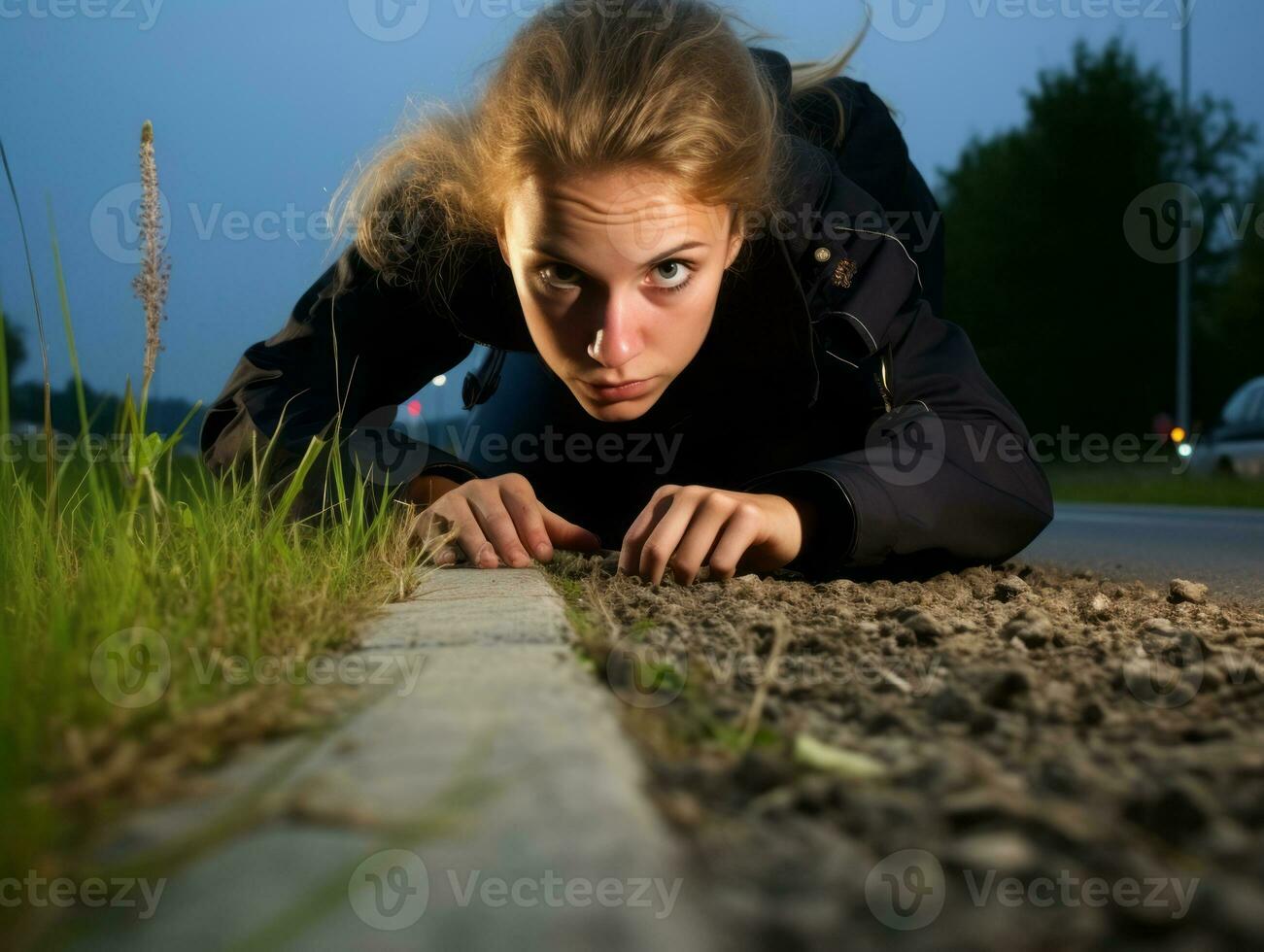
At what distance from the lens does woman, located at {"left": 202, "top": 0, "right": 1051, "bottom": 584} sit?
2.71 meters

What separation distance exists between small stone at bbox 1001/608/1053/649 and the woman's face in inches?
46.0

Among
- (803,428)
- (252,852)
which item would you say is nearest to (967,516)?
(803,428)

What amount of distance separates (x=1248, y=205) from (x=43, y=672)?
23998mm

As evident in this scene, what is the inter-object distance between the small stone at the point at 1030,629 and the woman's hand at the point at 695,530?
600 millimetres

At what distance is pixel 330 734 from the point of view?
3.49 ft

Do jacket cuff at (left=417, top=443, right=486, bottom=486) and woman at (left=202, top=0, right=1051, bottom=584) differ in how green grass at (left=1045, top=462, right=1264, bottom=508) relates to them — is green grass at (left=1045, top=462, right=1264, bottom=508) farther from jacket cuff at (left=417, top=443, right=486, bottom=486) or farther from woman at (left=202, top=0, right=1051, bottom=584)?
jacket cuff at (left=417, top=443, right=486, bottom=486)

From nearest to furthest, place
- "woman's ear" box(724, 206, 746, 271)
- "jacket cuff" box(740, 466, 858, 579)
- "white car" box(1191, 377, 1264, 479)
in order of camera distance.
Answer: "jacket cuff" box(740, 466, 858, 579), "woman's ear" box(724, 206, 746, 271), "white car" box(1191, 377, 1264, 479)

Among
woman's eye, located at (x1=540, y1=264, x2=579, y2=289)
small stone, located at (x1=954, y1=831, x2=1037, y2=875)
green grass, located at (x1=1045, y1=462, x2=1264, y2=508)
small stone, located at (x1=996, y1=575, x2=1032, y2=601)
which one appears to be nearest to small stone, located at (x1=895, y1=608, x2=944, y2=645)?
small stone, located at (x1=996, y1=575, x2=1032, y2=601)

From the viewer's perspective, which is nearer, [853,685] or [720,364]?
[853,685]

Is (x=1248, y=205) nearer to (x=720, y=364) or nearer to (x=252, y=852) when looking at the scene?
(x=720, y=364)

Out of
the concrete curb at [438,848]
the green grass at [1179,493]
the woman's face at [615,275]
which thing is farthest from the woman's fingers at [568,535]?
the green grass at [1179,493]

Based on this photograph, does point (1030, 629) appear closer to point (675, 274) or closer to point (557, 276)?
point (675, 274)

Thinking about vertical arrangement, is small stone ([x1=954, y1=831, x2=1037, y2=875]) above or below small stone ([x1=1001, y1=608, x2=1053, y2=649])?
above

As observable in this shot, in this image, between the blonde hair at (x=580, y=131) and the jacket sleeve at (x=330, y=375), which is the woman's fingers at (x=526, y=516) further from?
the blonde hair at (x=580, y=131)
